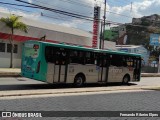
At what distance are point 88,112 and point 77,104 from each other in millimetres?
1830

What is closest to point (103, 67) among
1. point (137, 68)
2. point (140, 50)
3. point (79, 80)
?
point (79, 80)

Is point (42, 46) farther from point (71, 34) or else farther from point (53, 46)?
point (71, 34)

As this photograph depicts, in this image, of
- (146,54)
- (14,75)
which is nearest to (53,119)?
(14,75)

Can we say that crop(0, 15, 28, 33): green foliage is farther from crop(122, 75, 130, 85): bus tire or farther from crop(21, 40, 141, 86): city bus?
crop(21, 40, 141, 86): city bus

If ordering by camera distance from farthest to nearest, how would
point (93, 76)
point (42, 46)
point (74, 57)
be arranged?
1. point (93, 76)
2. point (74, 57)
3. point (42, 46)

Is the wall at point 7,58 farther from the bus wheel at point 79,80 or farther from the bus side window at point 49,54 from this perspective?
the bus side window at point 49,54

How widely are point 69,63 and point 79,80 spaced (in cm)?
172

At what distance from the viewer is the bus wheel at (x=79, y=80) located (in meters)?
22.1

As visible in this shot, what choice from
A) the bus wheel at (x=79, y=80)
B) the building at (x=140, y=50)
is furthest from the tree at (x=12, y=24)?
the building at (x=140, y=50)

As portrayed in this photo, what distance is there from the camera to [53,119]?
9438mm

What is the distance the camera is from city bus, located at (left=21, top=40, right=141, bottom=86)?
1992 centimetres

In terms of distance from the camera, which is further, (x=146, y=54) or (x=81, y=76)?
(x=146, y=54)

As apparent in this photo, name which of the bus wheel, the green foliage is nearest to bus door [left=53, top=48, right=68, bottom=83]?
the bus wheel

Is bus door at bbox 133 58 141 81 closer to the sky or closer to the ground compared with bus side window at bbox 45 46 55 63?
closer to the ground
